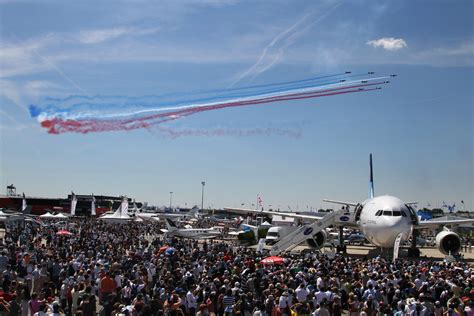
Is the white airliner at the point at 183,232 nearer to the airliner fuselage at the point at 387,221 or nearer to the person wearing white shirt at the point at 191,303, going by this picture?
the airliner fuselage at the point at 387,221

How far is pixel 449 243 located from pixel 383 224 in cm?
605

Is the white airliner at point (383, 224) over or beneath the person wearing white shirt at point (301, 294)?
over

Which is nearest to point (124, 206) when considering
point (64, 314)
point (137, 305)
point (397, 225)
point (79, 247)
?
point (79, 247)

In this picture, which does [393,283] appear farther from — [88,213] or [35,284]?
[88,213]

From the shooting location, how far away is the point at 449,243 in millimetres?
33438

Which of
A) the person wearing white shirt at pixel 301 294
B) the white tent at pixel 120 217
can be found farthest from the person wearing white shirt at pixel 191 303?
the white tent at pixel 120 217

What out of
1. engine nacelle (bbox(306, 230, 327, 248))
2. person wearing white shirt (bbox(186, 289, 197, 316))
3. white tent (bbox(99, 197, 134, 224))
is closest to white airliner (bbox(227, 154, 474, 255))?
engine nacelle (bbox(306, 230, 327, 248))

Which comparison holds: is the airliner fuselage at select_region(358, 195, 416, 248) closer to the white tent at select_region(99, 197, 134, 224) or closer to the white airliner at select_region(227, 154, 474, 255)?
the white airliner at select_region(227, 154, 474, 255)

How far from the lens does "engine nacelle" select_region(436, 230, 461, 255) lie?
109ft

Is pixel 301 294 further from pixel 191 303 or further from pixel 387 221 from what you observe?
pixel 387 221

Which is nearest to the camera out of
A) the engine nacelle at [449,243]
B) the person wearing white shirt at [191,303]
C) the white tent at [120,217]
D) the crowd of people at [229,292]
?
the crowd of people at [229,292]

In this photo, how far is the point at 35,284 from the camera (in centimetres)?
1934

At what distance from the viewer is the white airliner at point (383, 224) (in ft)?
102

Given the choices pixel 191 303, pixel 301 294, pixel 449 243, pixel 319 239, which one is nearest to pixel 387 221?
pixel 449 243
